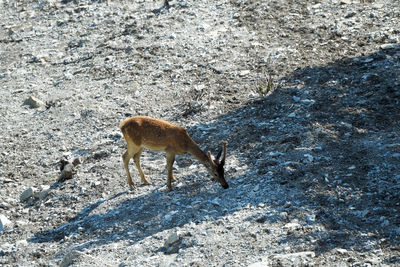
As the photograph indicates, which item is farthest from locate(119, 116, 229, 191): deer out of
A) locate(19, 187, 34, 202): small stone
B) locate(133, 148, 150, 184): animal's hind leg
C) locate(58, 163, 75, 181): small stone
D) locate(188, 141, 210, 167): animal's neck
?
locate(19, 187, 34, 202): small stone

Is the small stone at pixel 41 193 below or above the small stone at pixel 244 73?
below

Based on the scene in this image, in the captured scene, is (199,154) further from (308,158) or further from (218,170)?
(308,158)

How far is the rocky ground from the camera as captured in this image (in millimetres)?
7734

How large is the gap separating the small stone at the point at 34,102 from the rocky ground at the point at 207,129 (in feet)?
0.12

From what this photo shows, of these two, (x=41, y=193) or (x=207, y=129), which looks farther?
(x=207, y=129)

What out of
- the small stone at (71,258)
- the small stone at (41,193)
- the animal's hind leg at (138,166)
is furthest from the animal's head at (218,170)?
the small stone at (41,193)

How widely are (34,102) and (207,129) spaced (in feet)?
15.4

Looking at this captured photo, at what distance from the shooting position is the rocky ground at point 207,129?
7.73 metres

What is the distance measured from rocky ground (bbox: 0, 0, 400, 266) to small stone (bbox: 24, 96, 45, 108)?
37 millimetres

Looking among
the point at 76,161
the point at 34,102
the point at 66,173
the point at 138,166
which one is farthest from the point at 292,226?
the point at 34,102

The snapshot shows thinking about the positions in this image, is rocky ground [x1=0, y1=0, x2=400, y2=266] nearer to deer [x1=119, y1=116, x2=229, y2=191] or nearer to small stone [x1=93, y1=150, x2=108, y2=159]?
small stone [x1=93, y1=150, x2=108, y2=159]

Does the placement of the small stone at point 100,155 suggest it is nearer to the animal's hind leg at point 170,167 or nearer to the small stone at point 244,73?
the animal's hind leg at point 170,167

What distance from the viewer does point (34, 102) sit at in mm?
13547

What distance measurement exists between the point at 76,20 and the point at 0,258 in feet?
34.2
